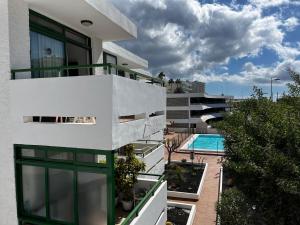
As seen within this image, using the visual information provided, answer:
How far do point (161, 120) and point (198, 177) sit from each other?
15365 mm

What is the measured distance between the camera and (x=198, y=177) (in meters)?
→ 25.9

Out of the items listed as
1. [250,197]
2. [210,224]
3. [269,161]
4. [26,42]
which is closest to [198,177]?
[210,224]

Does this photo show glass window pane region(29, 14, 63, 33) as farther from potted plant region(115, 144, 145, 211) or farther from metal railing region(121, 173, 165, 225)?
metal railing region(121, 173, 165, 225)

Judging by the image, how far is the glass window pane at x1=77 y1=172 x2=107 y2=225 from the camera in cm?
753

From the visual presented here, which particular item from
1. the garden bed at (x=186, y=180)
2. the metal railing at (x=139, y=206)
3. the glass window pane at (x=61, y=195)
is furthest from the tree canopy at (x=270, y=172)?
the garden bed at (x=186, y=180)

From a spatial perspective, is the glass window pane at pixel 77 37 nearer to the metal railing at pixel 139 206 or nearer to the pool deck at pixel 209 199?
the metal railing at pixel 139 206

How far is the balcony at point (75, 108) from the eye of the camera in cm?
692

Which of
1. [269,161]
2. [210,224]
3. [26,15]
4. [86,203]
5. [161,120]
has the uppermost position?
[26,15]

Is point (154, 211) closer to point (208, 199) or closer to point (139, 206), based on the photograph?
point (139, 206)

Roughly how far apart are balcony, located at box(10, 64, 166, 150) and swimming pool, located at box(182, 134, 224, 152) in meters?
33.0

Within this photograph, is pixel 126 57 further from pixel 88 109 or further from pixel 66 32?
pixel 88 109

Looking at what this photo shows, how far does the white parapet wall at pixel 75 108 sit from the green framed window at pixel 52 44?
156cm

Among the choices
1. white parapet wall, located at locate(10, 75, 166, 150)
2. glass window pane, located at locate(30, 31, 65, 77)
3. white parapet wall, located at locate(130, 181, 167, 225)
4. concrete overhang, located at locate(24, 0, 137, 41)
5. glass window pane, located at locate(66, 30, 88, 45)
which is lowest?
white parapet wall, located at locate(130, 181, 167, 225)

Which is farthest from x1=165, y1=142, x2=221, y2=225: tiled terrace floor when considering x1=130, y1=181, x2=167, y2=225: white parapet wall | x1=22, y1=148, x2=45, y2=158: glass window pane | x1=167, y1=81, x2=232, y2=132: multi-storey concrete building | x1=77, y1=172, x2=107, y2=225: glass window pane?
x1=167, y1=81, x2=232, y2=132: multi-storey concrete building
